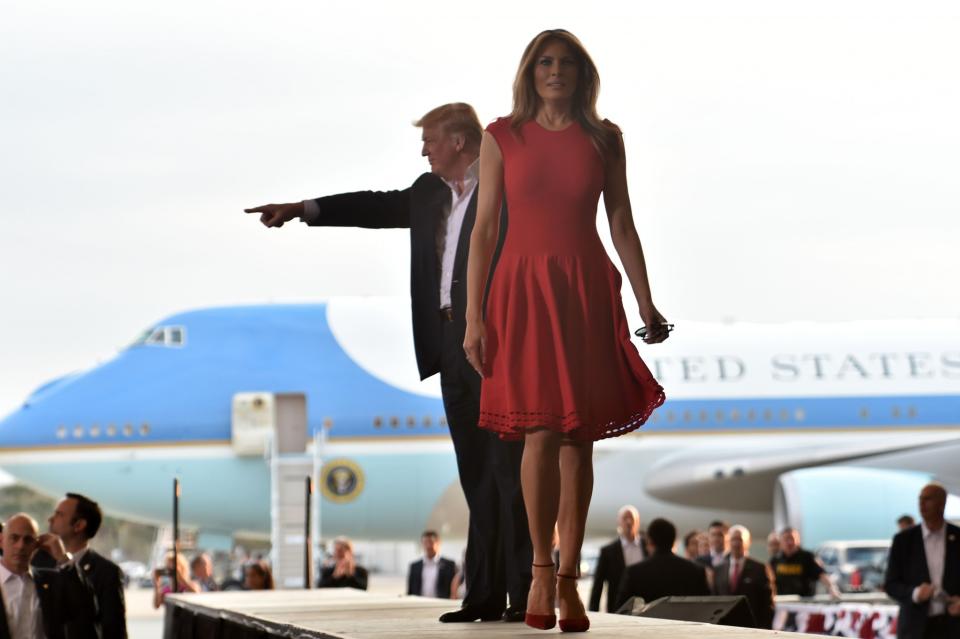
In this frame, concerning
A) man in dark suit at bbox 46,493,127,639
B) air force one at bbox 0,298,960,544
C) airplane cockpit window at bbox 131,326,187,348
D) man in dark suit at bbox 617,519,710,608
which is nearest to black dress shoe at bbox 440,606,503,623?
man in dark suit at bbox 46,493,127,639

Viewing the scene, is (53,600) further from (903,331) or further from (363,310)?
(903,331)

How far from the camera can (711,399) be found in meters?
20.2

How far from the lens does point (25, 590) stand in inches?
217

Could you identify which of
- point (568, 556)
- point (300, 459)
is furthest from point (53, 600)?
point (300, 459)

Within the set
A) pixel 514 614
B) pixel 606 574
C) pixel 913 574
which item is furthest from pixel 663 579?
pixel 514 614

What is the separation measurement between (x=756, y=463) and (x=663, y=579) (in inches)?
493

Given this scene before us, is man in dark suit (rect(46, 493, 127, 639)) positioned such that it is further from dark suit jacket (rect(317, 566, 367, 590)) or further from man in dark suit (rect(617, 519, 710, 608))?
dark suit jacket (rect(317, 566, 367, 590))

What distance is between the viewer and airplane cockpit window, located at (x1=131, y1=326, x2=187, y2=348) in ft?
64.7

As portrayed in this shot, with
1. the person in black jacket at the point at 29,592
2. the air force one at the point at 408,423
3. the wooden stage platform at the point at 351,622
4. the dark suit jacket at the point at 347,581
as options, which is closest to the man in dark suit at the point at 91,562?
the person in black jacket at the point at 29,592

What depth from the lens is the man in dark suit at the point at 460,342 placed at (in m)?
4.91

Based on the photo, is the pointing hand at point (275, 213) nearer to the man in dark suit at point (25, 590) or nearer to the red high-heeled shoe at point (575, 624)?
the man in dark suit at point (25, 590)

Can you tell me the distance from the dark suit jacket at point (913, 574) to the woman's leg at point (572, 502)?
11.3ft

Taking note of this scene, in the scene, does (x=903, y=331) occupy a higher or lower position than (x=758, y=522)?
higher

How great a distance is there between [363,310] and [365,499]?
2111 millimetres
